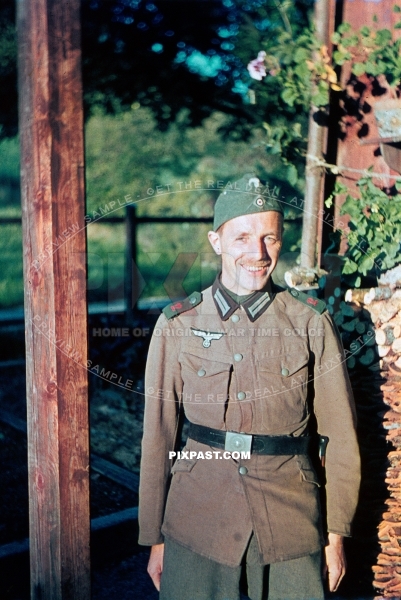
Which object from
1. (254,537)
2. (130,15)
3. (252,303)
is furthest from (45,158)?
(130,15)

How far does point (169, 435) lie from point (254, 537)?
406 millimetres

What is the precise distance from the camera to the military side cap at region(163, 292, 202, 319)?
7.14 feet

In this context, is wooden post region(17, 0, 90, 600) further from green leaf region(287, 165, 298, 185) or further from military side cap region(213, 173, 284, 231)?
green leaf region(287, 165, 298, 185)

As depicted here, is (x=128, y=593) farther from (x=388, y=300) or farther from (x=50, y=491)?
(x=388, y=300)

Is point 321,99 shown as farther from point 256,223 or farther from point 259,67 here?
point 256,223

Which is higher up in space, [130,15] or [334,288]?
[130,15]

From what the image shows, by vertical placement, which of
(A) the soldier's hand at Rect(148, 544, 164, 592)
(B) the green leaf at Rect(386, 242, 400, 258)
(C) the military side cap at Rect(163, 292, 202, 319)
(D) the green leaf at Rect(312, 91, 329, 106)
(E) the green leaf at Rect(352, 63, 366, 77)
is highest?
(E) the green leaf at Rect(352, 63, 366, 77)

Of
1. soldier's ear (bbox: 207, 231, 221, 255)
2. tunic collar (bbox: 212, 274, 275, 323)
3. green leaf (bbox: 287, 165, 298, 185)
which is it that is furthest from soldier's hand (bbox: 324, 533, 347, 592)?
green leaf (bbox: 287, 165, 298, 185)

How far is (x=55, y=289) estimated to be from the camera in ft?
6.82

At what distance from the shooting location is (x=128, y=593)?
3.37 meters

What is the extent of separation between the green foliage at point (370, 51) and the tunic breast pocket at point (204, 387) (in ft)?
7.47

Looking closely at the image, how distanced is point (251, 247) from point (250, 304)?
202 millimetres

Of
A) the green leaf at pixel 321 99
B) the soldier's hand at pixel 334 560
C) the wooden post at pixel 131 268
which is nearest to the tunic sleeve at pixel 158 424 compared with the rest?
the soldier's hand at pixel 334 560

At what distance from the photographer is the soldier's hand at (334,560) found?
7.16 feet
